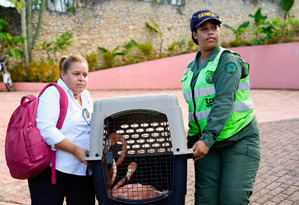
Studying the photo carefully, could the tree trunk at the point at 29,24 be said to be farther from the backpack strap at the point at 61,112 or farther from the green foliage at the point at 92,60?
the backpack strap at the point at 61,112

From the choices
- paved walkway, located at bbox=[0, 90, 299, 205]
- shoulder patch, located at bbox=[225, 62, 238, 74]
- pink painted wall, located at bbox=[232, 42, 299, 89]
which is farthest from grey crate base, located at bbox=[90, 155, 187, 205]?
pink painted wall, located at bbox=[232, 42, 299, 89]

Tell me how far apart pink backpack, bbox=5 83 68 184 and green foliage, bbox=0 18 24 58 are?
39.0ft

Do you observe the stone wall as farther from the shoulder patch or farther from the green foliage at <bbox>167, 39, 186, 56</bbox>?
the shoulder patch

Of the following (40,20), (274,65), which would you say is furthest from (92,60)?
(274,65)

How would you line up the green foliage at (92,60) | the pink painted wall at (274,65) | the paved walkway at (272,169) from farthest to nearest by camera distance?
1. the green foliage at (92,60)
2. the pink painted wall at (274,65)
3. the paved walkway at (272,169)

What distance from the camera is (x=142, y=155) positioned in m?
1.76

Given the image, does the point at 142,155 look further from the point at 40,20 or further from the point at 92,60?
the point at 92,60

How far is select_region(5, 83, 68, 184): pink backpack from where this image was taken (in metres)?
1.85

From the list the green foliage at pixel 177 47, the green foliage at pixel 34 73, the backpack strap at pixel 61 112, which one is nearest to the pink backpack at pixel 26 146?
the backpack strap at pixel 61 112

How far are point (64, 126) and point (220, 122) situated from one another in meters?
0.95

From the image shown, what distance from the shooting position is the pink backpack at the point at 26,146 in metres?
1.85

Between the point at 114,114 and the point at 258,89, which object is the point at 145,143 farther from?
the point at 258,89

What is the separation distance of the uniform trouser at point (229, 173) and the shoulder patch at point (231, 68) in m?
0.43

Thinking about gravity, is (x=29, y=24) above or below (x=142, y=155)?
above
